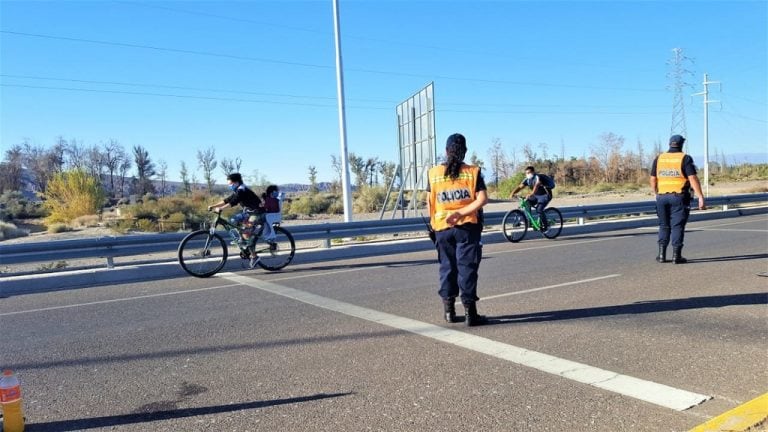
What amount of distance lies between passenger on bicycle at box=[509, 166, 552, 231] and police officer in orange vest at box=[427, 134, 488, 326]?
28.9 feet

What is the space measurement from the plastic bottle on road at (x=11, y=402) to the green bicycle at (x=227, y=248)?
6.40 metres

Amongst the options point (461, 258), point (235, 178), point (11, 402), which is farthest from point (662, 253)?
Answer: point (11, 402)

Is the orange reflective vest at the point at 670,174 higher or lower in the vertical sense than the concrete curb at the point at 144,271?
higher

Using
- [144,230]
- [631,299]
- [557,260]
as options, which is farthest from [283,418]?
[144,230]

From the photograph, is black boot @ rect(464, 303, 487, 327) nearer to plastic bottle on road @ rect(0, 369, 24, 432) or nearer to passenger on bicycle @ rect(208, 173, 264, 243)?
plastic bottle on road @ rect(0, 369, 24, 432)

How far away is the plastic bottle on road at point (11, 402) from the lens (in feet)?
10.5

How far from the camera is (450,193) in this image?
18.4 ft

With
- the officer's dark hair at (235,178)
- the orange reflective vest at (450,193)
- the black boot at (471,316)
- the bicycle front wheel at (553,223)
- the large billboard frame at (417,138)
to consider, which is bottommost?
the black boot at (471,316)

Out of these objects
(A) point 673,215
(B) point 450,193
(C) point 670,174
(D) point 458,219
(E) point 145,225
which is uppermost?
(C) point 670,174

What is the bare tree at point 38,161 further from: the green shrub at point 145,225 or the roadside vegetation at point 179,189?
the green shrub at point 145,225

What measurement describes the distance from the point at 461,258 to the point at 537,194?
9.26 metres

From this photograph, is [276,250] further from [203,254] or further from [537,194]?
[537,194]

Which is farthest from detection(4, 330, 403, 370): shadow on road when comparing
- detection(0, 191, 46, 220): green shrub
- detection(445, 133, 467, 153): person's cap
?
detection(0, 191, 46, 220): green shrub

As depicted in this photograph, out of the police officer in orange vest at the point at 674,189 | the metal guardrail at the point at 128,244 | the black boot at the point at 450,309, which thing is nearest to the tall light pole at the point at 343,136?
the metal guardrail at the point at 128,244
